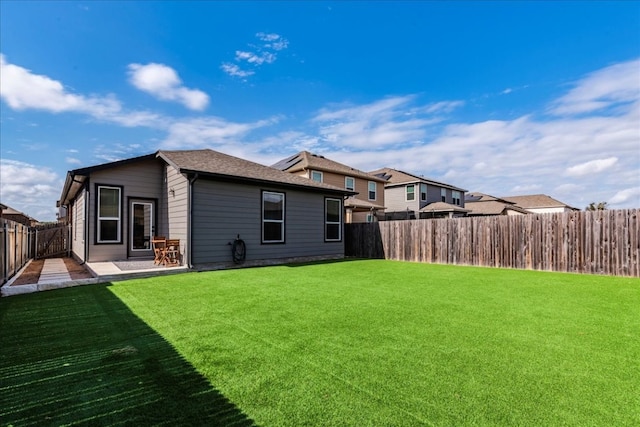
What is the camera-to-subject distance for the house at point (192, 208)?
9.08m

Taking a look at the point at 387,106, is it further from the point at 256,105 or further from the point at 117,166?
the point at 117,166

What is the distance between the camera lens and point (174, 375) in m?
2.56

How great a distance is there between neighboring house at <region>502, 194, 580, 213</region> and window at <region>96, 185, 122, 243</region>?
45.6 metres

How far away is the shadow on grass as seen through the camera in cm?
201

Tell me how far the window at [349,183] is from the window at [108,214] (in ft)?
48.4

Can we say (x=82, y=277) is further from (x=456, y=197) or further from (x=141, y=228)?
(x=456, y=197)

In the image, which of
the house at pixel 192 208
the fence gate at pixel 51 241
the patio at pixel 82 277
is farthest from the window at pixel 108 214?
the fence gate at pixel 51 241

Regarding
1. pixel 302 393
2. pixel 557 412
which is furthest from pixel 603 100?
pixel 302 393

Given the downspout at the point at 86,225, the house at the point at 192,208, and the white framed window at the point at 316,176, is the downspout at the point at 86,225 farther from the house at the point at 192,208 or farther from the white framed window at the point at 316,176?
the white framed window at the point at 316,176

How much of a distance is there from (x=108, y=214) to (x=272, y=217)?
5062 millimetres

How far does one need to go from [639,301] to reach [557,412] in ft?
16.6

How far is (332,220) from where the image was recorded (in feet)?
43.3

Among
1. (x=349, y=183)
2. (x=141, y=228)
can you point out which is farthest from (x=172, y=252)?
(x=349, y=183)

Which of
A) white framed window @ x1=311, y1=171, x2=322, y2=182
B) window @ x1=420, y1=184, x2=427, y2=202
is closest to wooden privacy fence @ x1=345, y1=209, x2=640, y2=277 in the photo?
white framed window @ x1=311, y1=171, x2=322, y2=182
